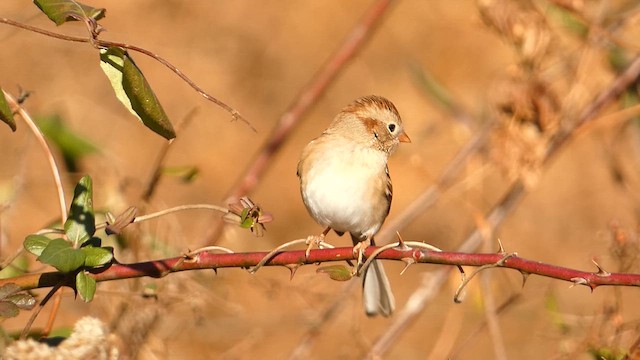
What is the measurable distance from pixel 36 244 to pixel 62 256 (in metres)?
0.09

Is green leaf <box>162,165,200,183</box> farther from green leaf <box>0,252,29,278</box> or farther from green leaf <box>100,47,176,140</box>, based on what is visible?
green leaf <box>100,47,176,140</box>

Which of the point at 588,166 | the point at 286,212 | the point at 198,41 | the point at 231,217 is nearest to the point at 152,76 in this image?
the point at 198,41

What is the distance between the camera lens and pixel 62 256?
5.17 ft

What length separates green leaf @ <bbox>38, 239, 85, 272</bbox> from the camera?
5.11 feet

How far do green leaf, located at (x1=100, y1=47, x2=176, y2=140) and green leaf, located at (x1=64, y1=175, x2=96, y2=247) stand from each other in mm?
184

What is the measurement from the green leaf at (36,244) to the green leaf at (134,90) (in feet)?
0.87

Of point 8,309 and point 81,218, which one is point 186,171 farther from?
point 8,309

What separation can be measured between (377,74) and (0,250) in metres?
5.00

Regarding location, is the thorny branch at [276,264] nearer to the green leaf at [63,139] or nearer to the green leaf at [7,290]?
the green leaf at [7,290]

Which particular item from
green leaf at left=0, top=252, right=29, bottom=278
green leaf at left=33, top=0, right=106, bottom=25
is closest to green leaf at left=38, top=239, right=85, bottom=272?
green leaf at left=33, top=0, right=106, bottom=25

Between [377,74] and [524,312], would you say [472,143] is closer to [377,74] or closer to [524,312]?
[524,312]

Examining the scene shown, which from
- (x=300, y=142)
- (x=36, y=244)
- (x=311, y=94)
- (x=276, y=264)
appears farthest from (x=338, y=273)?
(x=300, y=142)

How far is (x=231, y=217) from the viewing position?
1737mm

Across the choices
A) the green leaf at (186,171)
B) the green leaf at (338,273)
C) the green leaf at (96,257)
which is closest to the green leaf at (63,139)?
the green leaf at (186,171)
